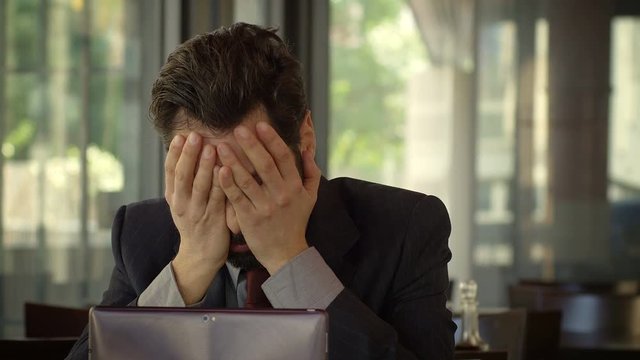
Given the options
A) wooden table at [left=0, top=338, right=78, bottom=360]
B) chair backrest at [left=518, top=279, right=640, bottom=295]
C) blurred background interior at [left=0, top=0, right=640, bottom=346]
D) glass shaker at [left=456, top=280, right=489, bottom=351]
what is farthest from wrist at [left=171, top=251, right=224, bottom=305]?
blurred background interior at [left=0, top=0, right=640, bottom=346]

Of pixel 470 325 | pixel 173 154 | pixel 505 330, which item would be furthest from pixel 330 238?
pixel 505 330

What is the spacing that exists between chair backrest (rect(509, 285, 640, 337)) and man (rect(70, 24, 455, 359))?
240 cm

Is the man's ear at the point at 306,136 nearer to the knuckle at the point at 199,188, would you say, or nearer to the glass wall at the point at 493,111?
the knuckle at the point at 199,188

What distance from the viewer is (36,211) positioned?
18.3 ft

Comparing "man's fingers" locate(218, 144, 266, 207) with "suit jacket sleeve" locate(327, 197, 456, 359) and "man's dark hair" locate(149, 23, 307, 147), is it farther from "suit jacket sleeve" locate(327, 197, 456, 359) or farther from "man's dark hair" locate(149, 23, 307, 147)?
"suit jacket sleeve" locate(327, 197, 456, 359)

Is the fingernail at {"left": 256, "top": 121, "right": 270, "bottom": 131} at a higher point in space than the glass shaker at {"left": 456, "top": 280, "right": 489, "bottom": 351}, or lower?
higher

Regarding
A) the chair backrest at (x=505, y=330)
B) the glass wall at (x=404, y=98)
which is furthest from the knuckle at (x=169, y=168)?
the glass wall at (x=404, y=98)

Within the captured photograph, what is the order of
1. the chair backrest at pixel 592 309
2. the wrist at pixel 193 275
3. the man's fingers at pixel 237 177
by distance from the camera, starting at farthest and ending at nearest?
the chair backrest at pixel 592 309
the wrist at pixel 193 275
the man's fingers at pixel 237 177

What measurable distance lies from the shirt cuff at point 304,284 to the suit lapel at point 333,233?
6.3 inches

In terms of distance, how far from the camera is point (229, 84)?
184 centimetres

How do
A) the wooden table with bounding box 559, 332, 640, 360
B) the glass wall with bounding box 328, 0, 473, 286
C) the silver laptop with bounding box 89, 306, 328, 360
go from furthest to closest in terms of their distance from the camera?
1. the glass wall with bounding box 328, 0, 473, 286
2. the wooden table with bounding box 559, 332, 640, 360
3. the silver laptop with bounding box 89, 306, 328, 360

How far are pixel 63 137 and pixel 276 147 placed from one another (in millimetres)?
A: 4020

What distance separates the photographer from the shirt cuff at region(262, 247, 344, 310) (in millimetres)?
1799

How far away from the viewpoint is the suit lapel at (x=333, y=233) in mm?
2023
